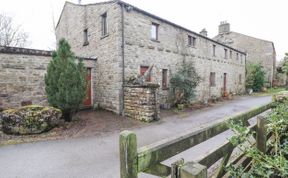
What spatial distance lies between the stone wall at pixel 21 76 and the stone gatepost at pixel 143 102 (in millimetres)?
4455

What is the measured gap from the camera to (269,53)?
2592cm

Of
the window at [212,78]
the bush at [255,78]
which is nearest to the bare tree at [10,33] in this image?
the window at [212,78]

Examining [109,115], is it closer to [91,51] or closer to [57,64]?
[57,64]

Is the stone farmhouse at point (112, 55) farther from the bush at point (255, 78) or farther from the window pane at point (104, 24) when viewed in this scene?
the bush at point (255, 78)

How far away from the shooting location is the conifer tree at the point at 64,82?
283 inches

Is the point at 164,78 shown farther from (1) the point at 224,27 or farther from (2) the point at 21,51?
(1) the point at 224,27

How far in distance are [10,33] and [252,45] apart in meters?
33.9

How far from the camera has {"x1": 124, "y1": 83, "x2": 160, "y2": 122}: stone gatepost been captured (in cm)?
813

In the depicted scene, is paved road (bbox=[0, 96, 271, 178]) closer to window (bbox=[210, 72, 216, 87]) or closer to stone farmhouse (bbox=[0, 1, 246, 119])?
stone farmhouse (bbox=[0, 1, 246, 119])

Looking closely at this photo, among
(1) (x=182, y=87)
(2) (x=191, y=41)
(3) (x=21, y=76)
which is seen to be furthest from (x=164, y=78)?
(3) (x=21, y=76)

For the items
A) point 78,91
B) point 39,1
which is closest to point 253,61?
point 78,91

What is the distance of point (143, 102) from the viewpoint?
27.2 feet

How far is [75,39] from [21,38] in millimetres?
16640

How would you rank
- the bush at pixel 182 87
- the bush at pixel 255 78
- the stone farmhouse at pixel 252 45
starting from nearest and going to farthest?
the bush at pixel 182 87 < the bush at pixel 255 78 < the stone farmhouse at pixel 252 45
